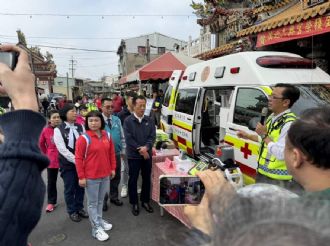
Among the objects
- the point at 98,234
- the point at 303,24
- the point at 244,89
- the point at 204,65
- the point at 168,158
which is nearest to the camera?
the point at 98,234

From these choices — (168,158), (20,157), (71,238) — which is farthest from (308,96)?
(20,157)

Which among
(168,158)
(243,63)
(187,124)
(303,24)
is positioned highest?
(303,24)

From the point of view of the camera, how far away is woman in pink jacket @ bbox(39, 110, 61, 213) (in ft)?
14.4

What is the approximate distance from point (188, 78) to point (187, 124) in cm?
112

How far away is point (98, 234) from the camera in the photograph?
3.61m

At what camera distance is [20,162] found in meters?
0.75

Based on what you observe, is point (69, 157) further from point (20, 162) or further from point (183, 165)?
point (20, 162)

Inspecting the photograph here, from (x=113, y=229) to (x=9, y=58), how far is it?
340cm

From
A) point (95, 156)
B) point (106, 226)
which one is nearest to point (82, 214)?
point (106, 226)

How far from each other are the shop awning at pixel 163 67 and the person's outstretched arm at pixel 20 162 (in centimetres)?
939

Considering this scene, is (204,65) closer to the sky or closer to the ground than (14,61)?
closer to the sky

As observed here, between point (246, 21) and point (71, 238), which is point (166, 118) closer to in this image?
point (71, 238)

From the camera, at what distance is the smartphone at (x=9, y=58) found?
88cm

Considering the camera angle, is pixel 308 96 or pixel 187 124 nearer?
pixel 308 96
